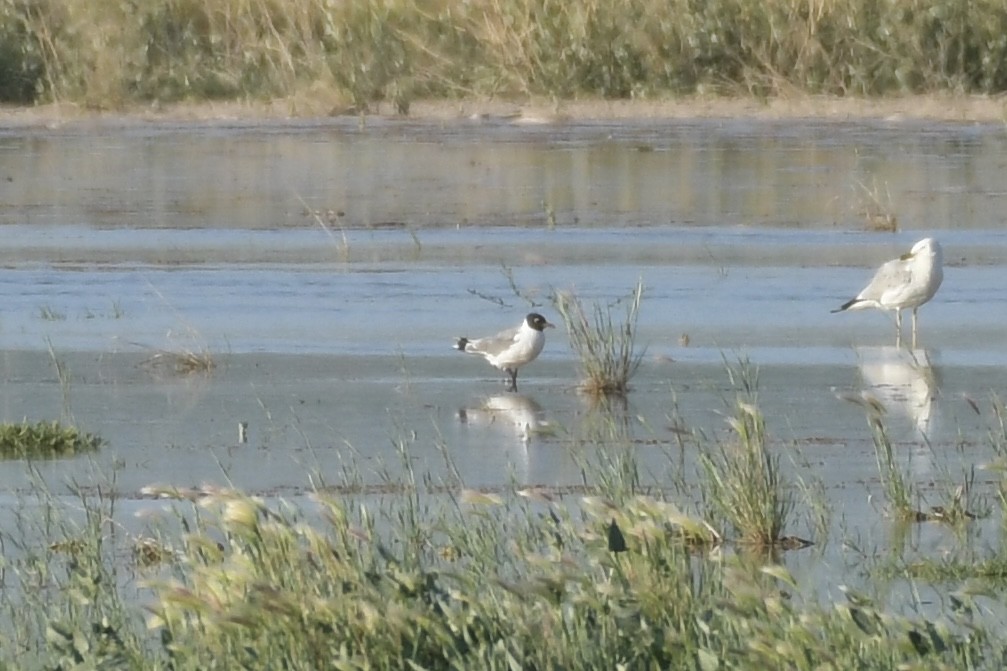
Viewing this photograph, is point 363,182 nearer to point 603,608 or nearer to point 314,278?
point 314,278

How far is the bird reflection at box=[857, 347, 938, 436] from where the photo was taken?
11891 mm

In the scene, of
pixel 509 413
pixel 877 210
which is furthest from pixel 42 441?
pixel 877 210

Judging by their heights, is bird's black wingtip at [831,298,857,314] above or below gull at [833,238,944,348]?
below

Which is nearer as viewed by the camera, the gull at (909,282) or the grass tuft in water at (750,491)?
the grass tuft in water at (750,491)

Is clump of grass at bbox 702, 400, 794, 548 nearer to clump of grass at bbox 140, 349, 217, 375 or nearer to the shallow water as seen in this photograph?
the shallow water

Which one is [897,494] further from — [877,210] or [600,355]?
[877,210]

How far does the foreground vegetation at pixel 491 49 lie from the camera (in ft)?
112

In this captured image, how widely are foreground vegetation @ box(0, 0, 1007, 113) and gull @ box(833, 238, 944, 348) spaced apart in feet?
62.8

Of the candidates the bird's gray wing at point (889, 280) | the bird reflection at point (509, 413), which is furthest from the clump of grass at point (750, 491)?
the bird's gray wing at point (889, 280)

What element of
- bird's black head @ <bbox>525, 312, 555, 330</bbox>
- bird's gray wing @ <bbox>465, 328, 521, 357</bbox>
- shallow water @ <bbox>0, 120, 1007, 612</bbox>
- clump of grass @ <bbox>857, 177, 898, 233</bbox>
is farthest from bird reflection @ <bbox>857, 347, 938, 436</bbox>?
clump of grass @ <bbox>857, 177, 898, 233</bbox>

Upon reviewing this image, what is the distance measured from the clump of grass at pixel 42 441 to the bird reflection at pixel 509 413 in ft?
6.24

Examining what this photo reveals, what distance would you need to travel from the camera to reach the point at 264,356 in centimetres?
1423

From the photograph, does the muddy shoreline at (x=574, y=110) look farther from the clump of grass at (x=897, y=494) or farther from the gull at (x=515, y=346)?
the clump of grass at (x=897, y=494)

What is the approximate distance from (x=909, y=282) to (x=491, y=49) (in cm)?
2225
